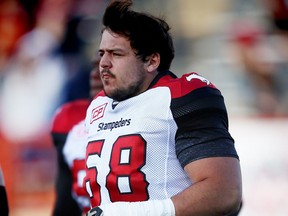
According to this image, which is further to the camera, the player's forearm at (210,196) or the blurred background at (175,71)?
the blurred background at (175,71)

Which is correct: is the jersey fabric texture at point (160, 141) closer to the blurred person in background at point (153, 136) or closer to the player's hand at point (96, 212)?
the blurred person in background at point (153, 136)

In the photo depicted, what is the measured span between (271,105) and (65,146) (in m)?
2.20

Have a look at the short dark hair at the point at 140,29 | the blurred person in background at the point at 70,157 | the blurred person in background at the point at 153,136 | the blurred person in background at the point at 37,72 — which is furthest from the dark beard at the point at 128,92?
the blurred person in background at the point at 37,72

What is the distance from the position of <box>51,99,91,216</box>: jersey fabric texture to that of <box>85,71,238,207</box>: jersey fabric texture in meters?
2.06

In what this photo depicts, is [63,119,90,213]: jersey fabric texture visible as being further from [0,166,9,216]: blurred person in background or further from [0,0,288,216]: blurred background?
[0,0,288,216]: blurred background

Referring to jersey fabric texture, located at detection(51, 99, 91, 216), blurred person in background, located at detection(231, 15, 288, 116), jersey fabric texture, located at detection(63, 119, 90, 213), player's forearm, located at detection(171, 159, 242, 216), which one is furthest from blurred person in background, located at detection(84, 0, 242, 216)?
blurred person in background, located at detection(231, 15, 288, 116)

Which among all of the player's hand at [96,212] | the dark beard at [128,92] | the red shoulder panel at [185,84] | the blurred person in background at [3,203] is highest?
the red shoulder panel at [185,84]

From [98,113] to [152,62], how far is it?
392 millimetres

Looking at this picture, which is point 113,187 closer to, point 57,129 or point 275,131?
point 57,129

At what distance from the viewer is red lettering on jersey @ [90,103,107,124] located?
462 cm

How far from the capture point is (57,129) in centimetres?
659

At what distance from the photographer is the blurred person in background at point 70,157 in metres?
6.23

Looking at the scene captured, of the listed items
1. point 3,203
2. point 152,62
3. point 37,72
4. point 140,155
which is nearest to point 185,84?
point 152,62

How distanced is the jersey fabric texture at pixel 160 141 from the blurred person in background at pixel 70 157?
71.3 inches
